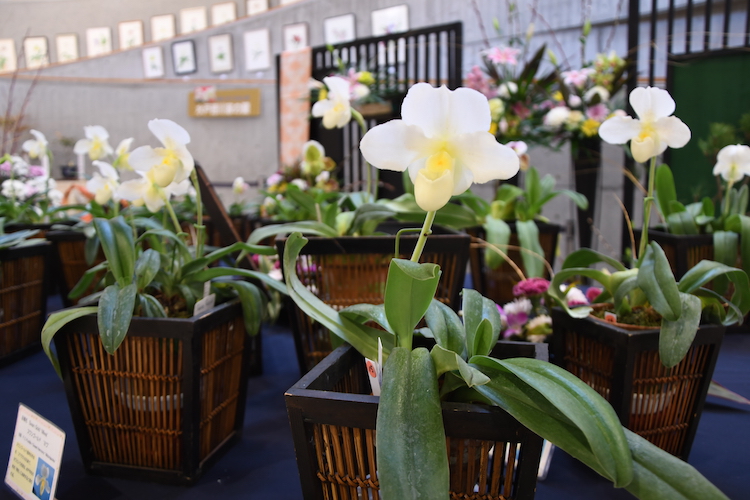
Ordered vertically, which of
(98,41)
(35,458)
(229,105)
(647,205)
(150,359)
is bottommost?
(35,458)

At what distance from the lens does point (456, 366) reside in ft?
1.84

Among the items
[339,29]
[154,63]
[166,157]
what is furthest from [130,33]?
[166,157]

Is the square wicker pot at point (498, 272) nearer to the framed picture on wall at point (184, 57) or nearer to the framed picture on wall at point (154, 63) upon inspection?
the framed picture on wall at point (184, 57)

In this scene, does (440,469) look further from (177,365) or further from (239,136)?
(239,136)

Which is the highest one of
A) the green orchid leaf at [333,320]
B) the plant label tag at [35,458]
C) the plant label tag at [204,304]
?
the green orchid leaf at [333,320]

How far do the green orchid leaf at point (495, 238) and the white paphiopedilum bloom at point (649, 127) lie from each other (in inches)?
26.1

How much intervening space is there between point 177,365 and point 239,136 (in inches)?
219

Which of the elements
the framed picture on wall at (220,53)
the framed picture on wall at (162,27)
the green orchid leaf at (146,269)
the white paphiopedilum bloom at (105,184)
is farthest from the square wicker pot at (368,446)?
the framed picture on wall at (162,27)

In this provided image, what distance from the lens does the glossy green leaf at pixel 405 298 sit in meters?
0.58

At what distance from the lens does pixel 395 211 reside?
123 centimetres

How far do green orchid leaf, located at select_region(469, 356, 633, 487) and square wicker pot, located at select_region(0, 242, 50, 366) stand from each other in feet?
4.54

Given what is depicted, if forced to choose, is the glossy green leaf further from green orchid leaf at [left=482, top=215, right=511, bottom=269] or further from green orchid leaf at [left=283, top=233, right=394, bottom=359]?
green orchid leaf at [left=482, top=215, right=511, bottom=269]

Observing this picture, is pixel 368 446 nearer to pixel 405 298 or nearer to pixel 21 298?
pixel 405 298

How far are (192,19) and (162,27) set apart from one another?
0.41m
